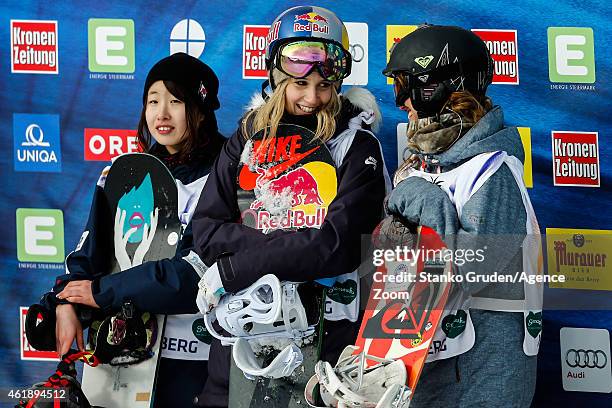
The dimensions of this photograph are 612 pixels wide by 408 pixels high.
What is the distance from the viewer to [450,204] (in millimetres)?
2842

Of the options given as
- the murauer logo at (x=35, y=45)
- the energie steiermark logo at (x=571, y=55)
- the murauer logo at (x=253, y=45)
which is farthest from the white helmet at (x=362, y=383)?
the murauer logo at (x=35, y=45)

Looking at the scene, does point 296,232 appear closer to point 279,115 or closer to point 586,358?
point 279,115

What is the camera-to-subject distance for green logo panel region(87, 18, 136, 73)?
14.1 ft

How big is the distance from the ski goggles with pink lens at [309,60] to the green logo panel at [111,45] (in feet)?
4.01

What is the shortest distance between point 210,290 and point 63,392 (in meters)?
0.84

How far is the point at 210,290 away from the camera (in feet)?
10.2

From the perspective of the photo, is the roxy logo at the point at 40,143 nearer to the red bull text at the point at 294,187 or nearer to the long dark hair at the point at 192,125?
the long dark hair at the point at 192,125

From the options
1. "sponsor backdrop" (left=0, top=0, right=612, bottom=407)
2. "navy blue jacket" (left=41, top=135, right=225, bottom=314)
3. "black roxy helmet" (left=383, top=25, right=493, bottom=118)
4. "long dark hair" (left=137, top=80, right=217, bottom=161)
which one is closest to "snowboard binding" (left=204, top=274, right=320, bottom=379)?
"navy blue jacket" (left=41, top=135, right=225, bottom=314)

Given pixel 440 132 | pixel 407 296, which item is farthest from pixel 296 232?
A: pixel 440 132

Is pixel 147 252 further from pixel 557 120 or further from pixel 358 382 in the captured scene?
pixel 557 120

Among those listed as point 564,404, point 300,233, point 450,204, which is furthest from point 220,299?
point 564,404

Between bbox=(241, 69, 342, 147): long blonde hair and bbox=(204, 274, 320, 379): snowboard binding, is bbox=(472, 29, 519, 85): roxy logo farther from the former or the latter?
bbox=(204, 274, 320, 379): snowboard binding

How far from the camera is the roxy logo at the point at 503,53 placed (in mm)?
4207

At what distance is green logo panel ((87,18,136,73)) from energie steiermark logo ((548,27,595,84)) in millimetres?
2002
